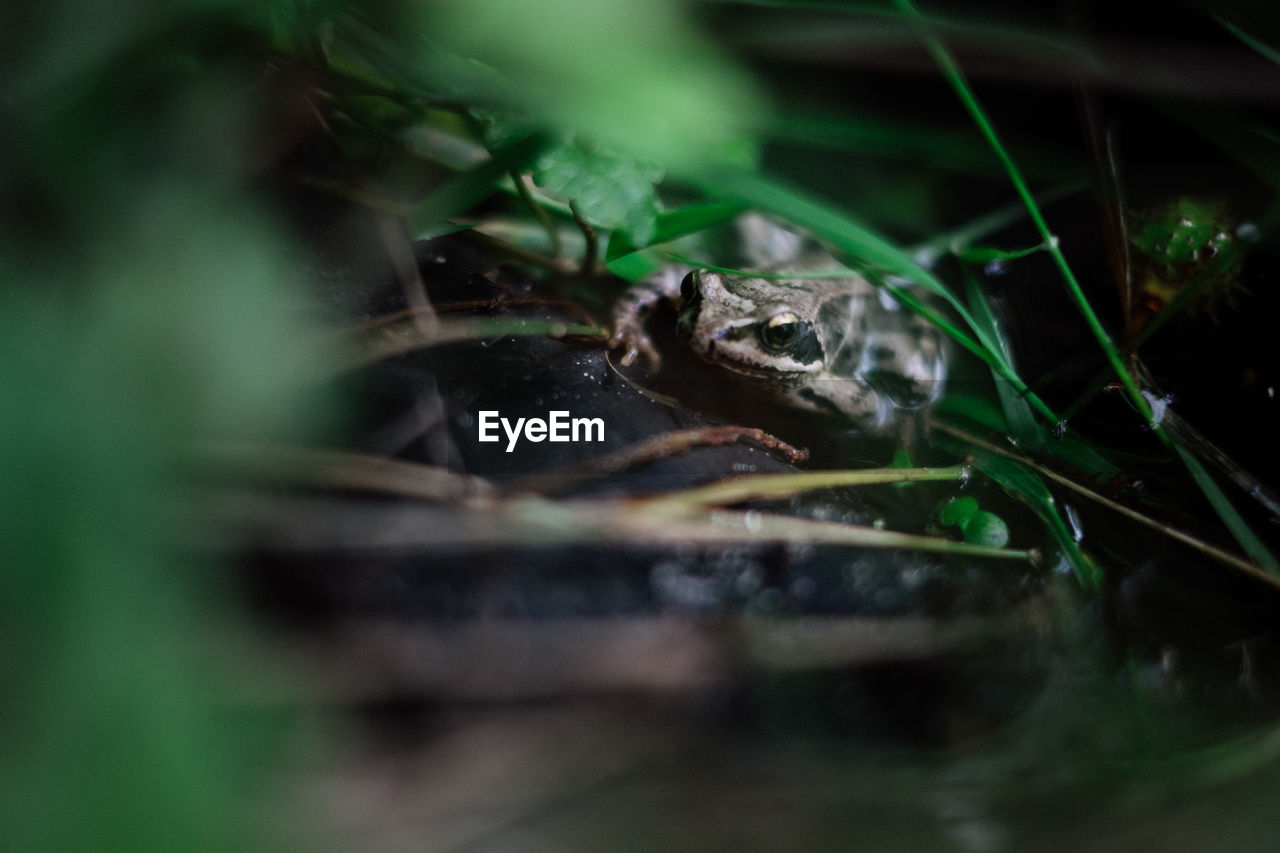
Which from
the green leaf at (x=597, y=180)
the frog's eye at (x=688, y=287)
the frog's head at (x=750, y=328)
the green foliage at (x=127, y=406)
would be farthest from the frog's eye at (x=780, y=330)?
the green foliage at (x=127, y=406)

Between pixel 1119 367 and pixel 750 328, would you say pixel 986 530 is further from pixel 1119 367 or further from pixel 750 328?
pixel 750 328

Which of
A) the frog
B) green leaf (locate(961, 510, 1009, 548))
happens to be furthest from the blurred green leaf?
green leaf (locate(961, 510, 1009, 548))

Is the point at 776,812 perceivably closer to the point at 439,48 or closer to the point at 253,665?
the point at 253,665

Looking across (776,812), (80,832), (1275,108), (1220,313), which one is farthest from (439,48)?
(1275,108)

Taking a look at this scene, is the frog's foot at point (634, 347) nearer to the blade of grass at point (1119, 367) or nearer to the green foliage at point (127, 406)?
the green foliage at point (127, 406)

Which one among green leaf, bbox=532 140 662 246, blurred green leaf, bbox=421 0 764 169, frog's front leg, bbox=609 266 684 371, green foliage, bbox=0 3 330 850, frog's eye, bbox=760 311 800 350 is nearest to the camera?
green foliage, bbox=0 3 330 850

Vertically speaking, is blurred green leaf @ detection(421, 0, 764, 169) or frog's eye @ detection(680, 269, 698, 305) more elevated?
blurred green leaf @ detection(421, 0, 764, 169)

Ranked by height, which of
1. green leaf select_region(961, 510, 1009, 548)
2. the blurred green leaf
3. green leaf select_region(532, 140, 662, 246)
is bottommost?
green leaf select_region(961, 510, 1009, 548)

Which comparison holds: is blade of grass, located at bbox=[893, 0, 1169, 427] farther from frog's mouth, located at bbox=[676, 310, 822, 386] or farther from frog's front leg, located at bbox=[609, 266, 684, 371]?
frog's front leg, located at bbox=[609, 266, 684, 371]
